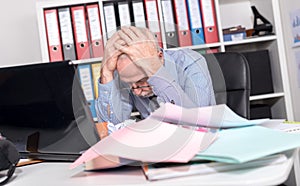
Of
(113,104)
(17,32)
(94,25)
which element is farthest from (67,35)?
(113,104)

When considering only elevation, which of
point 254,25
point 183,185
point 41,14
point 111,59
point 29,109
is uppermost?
point 41,14

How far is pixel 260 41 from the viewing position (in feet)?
Answer: 8.49

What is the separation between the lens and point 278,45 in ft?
8.18

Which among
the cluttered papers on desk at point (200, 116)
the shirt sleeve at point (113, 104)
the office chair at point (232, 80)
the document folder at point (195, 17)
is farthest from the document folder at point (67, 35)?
the cluttered papers on desk at point (200, 116)

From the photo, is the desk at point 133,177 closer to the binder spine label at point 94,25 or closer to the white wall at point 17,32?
the binder spine label at point 94,25

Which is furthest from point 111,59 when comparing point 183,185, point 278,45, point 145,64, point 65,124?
point 278,45

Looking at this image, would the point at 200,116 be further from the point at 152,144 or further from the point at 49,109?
the point at 49,109

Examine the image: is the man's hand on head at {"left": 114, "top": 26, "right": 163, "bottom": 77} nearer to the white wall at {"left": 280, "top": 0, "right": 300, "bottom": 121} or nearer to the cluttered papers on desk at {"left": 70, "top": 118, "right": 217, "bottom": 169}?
the cluttered papers on desk at {"left": 70, "top": 118, "right": 217, "bottom": 169}

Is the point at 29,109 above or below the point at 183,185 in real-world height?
above

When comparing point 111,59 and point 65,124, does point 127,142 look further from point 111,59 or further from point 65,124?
point 111,59

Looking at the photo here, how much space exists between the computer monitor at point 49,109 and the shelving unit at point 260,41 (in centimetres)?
137

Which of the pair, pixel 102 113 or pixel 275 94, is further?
pixel 275 94

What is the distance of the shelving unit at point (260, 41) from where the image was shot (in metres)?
2.44

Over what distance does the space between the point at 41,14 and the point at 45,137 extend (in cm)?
163
